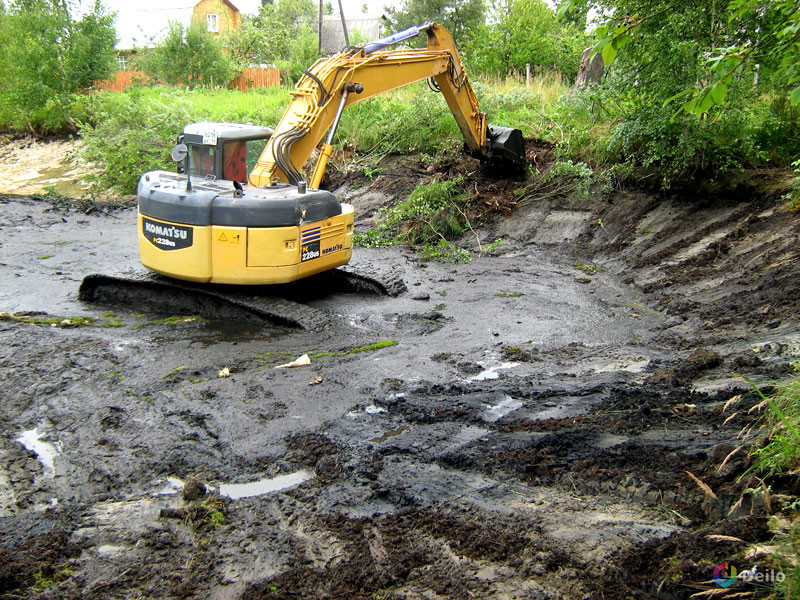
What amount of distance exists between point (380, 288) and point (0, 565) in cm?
572

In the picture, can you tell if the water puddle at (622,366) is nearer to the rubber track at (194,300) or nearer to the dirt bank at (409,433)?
the dirt bank at (409,433)

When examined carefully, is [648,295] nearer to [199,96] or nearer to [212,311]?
[212,311]

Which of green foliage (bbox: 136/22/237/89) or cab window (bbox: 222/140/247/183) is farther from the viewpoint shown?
green foliage (bbox: 136/22/237/89)

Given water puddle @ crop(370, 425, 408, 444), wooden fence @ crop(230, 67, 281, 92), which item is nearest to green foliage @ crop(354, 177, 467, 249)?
water puddle @ crop(370, 425, 408, 444)

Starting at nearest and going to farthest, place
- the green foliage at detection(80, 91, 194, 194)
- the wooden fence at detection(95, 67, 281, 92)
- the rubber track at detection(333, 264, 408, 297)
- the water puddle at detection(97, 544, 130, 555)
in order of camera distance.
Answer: the water puddle at detection(97, 544, 130, 555) < the rubber track at detection(333, 264, 408, 297) < the green foliage at detection(80, 91, 194, 194) < the wooden fence at detection(95, 67, 281, 92)

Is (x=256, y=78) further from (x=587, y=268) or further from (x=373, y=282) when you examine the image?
(x=373, y=282)

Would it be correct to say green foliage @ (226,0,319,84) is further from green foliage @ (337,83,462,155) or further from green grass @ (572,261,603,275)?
green grass @ (572,261,603,275)

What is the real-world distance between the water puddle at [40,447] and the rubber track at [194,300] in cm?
281

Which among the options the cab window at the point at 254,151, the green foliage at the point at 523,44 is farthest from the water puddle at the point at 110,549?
the green foliage at the point at 523,44

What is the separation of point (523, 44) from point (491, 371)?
1841 centimetres

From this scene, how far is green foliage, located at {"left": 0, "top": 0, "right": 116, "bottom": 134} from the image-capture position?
18781 millimetres

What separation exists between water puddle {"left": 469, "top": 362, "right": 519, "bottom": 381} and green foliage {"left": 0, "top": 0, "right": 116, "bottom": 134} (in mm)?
17666

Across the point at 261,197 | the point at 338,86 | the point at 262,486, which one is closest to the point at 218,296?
the point at 261,197

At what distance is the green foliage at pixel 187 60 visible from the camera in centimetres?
2719
